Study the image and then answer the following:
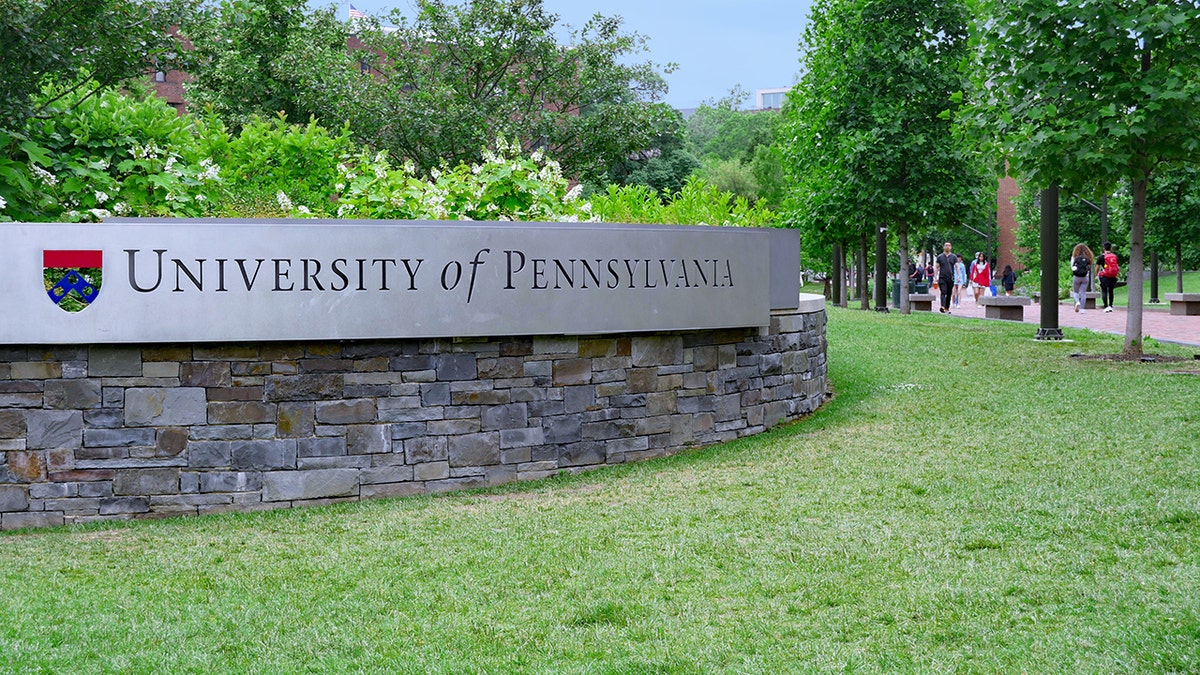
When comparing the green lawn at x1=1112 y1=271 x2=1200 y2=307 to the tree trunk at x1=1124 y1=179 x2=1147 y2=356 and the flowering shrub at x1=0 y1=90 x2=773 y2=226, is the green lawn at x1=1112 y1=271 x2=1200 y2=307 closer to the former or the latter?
the tree trunk at x1=1124 y1=179 x2=1147 y2=356

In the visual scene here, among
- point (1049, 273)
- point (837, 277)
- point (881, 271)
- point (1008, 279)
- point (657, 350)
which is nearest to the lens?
point (657, 350)

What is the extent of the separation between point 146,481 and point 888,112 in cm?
1704

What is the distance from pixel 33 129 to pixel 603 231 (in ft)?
16.7

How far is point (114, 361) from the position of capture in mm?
6332

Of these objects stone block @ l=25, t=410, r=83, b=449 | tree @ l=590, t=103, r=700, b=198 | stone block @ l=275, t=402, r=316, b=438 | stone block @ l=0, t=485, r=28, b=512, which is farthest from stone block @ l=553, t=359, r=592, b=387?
tree @ l=590, t=103, r=700, b=198

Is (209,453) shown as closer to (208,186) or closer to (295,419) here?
(295,419)

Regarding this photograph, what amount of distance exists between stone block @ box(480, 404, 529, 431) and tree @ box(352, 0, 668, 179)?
13.6 m

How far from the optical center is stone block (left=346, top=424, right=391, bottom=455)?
6648 millimetres

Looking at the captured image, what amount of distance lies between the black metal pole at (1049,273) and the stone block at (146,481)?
452 inches

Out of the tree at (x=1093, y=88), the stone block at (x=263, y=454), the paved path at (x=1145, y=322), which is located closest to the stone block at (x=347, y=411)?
the stone block at (x=263, y=454)

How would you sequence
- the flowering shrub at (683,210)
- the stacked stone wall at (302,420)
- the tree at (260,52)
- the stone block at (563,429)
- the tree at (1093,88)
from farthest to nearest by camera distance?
the tree at (260,52) → the tree at (1093,88) → the flowering shrub at (683,210) → the stone block at (563,429) → the stacked stone wall at (302,420)

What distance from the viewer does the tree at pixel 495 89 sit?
2012 cm

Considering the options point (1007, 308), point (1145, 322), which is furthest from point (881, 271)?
point (1145, 322)

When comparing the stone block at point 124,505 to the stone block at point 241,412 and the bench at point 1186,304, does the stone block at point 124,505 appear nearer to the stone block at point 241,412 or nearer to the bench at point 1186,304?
the stone block at point 241,412
